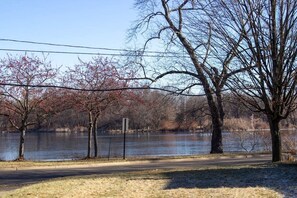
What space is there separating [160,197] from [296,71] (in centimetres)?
792

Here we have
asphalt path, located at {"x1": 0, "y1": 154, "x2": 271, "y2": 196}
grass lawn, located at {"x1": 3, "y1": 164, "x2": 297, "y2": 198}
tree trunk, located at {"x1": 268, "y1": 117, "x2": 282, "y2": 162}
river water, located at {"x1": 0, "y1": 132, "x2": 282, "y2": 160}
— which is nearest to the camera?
grass lawn, located at {"x1": 3, "y1": 164, "x2": 297, "y2": 198}

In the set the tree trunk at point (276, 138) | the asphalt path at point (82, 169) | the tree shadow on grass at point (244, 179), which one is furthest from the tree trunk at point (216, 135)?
the tree shadow on grass at point (244, 179)

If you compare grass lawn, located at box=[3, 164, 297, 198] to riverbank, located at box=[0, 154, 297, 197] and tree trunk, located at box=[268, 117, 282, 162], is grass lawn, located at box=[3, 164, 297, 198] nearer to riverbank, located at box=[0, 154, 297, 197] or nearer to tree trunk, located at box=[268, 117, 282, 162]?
riverbank, located at box=[0, 154, 297, 197]

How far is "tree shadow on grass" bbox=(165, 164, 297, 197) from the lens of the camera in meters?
10.9

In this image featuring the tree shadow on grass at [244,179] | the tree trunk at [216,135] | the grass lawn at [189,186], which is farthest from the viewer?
the tree trunk at [216,135]

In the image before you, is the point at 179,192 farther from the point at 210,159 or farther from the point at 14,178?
the point at 210,159

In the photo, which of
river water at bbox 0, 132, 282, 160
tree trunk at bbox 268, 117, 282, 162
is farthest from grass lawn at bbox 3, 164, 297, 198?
river water at bbox 0, 132, 282, 160

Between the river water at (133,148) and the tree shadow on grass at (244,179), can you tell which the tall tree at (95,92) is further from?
the tree shadow on grass at (244,179)

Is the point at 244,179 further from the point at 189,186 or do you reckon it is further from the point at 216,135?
the point at 216,135

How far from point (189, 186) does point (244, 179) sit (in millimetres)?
1800

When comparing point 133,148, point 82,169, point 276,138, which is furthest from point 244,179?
point 133,148

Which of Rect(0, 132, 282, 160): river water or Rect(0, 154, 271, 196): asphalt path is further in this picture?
Rect(0, 132, 282, 160): river water

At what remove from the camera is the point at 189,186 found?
444 inches

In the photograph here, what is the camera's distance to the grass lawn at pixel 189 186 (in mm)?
10125
